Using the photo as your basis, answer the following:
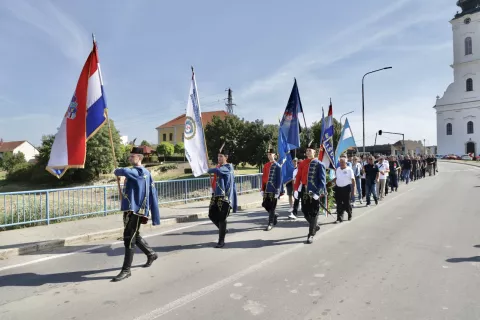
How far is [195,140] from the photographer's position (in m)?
7.61

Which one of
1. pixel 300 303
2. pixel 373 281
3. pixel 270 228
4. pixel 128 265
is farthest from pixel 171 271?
pixel 270 228

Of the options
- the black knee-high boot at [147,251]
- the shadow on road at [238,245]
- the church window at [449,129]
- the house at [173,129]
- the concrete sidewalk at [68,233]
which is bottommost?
the shadow on road at [238,245]

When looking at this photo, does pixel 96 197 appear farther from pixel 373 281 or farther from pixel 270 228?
pixel 373 281

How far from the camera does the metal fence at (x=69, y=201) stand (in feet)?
29.5

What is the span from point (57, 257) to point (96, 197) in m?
4.60

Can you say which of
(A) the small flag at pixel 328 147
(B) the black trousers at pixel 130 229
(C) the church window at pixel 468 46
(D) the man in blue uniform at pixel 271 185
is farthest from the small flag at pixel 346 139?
A: (C) the church window at pixel 468 46

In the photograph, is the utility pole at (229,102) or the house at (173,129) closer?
the utility pole at (229,102)

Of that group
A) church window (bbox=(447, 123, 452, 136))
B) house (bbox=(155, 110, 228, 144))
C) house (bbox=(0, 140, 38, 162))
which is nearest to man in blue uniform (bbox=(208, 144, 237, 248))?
church window (bbox=(447, 123, 452, 136))

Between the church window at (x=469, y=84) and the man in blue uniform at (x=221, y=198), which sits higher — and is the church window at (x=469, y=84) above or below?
above

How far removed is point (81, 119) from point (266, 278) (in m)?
3.93

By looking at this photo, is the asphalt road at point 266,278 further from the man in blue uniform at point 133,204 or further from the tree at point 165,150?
the tree at point 165,150

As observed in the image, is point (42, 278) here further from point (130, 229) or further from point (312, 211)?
point (312, 211)

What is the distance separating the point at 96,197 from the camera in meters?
10.7

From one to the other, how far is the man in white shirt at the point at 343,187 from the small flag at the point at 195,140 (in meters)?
3.70
